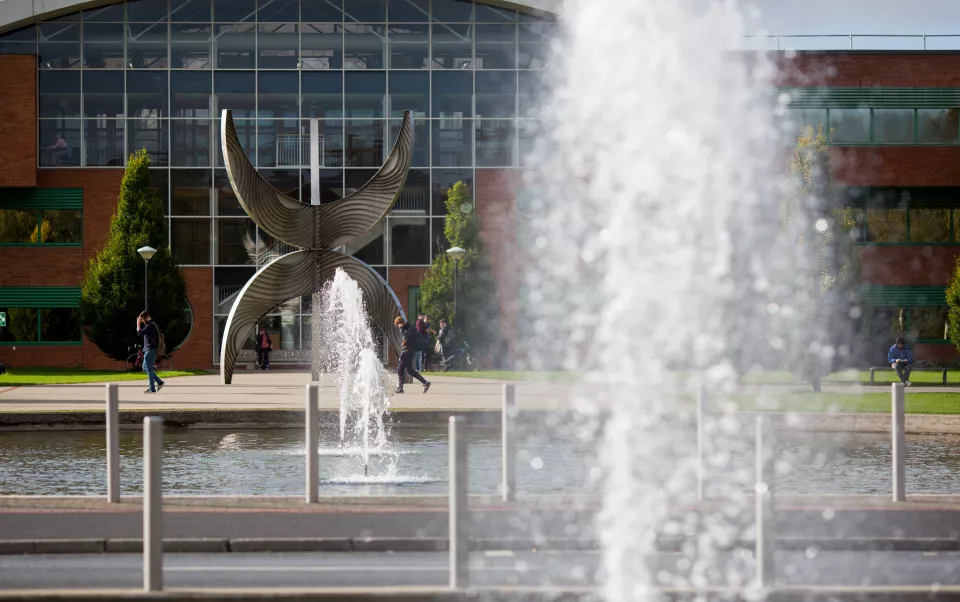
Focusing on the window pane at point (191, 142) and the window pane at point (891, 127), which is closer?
the window pane at point (891, 127)

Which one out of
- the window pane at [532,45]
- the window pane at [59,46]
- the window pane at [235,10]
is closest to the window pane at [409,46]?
the window pane at [532,45]

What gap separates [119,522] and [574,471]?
5149 mm

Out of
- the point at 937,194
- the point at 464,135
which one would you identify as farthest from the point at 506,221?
the point at 937,194

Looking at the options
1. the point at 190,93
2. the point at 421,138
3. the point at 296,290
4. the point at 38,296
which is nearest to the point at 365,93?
the point at 421,138

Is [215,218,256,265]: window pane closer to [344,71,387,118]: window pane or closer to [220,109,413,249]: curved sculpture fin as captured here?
[344,71,387,118]: window pane

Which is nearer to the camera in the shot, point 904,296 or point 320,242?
point 320,242

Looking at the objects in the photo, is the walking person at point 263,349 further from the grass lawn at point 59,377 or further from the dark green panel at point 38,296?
the dark green panel at point 38,296

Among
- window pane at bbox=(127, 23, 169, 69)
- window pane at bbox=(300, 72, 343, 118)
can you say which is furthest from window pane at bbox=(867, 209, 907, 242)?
window pane at bbox=(127, 23, 169, 69)

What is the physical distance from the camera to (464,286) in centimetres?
4025

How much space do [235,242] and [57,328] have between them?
21.1ft

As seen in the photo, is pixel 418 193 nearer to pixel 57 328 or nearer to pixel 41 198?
pixel 41 198

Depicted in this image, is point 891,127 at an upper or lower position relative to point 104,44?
lower

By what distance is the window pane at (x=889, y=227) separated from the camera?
44094mm

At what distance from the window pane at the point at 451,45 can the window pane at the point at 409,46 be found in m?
0.30
